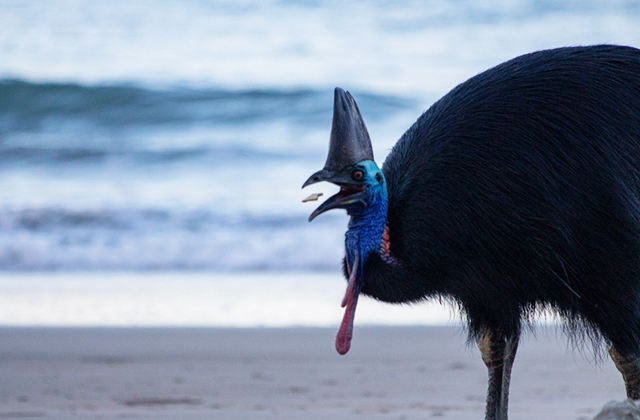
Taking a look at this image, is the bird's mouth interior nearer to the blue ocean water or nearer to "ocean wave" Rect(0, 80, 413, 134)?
the blue ocean water

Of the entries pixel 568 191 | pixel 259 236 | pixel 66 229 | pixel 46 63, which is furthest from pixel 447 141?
pixel 46 63

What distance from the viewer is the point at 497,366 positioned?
130 inches

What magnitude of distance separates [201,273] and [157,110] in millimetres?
6826

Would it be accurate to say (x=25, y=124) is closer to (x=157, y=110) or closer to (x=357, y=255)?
(x=157, y=110)

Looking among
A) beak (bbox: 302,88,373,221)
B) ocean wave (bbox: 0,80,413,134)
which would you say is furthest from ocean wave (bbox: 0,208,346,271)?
ocean wave (bbox: 0,80,413,134)

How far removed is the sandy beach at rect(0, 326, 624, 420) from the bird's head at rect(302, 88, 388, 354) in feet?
3.98

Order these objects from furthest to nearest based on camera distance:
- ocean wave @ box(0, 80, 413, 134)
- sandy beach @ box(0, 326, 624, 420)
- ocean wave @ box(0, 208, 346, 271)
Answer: ocean wave @ box(0, 80, 413, 134) < ocean wave @ box(0, 208, 346, 271) < sandy beach @ box(0, 326, 624, 420)

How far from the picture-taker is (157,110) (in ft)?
45.1

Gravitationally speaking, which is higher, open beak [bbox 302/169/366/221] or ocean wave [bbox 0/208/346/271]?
open beak [bbox 302/169/366/221]

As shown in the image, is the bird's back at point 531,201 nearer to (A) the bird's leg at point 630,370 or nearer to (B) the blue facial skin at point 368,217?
(B) the blue facial skin at point 368,217

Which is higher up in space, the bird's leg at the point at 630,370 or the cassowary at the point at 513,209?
the cassowary at the point at 513,209

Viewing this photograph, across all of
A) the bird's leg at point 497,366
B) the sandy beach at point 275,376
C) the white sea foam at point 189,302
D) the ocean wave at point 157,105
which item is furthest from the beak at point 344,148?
the ocean wave at point 157,105

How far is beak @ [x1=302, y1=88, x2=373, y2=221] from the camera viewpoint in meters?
2.73

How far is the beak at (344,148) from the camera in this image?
107 inches
